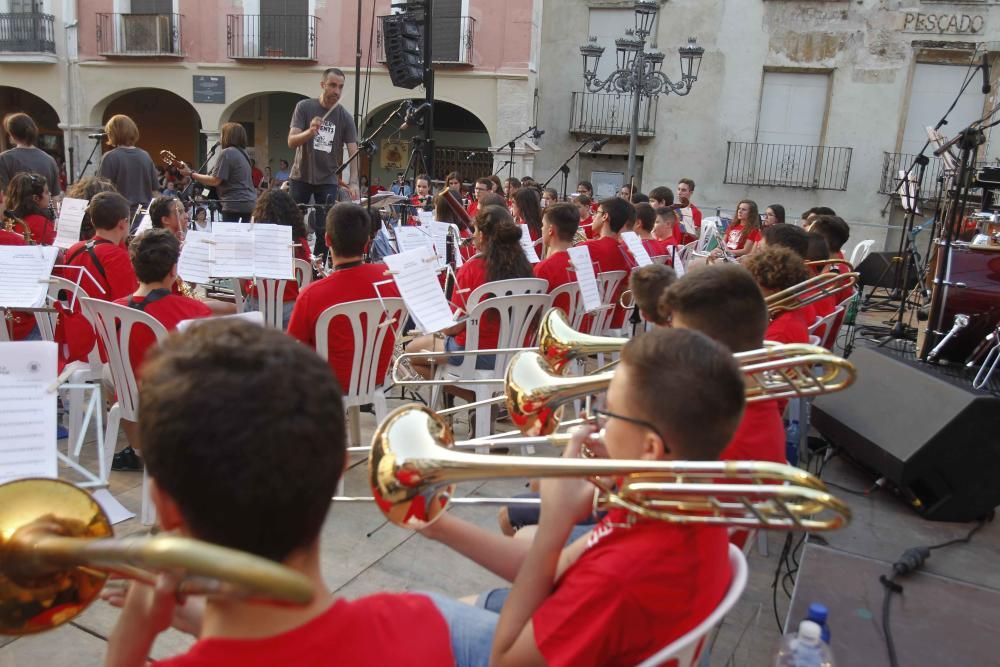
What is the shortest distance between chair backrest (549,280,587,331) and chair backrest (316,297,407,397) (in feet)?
3.54

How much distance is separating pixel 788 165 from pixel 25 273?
15166 millimetres

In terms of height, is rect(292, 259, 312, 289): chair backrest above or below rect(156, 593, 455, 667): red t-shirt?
below

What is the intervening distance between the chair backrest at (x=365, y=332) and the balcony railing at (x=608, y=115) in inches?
534

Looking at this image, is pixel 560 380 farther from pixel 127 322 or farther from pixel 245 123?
pixel 245 123

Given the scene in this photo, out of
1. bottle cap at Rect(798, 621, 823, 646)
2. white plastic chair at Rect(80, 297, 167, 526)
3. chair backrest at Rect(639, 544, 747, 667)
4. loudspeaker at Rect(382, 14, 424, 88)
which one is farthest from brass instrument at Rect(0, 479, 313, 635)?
loudspeaker at Rect(382, 14, 424, 88)

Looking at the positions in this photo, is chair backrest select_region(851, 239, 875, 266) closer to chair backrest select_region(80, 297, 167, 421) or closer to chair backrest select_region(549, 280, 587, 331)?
chair backrest select_region(549, 280, 587, 331)

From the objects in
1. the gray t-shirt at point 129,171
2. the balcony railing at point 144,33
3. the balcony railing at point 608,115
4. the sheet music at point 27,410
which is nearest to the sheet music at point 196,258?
the sheet music at point 27,410

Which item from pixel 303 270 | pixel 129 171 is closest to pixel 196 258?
pixel 303 270

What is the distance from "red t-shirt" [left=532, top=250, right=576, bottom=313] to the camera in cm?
443

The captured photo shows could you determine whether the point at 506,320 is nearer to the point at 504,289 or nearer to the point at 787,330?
the point at 504,289

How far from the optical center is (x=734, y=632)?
100 inches

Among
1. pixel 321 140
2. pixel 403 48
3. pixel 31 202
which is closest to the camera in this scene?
pixel 31 202

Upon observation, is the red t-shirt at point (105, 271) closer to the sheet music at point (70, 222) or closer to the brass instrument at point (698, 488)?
the sheet music at point (70, 222)

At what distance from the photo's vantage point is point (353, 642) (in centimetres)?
96
